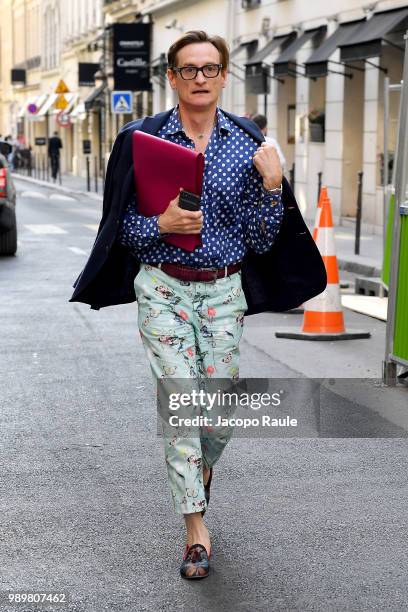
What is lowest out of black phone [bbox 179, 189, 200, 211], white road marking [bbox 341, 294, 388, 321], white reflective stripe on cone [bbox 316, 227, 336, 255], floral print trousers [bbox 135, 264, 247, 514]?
white road marking [bbox 341, 294, 388, 321]

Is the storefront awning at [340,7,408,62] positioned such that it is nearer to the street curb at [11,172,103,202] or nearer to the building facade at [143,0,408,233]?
the building facade at [143,0,408,233]

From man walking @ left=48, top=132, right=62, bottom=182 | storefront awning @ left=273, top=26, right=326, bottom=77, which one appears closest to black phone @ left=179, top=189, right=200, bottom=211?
storefront awning @ left=273, top=26, right=326, bottom=77

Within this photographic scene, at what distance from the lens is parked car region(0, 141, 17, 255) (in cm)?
1744

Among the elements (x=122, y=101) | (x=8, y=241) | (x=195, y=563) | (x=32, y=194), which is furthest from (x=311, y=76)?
(x=195, y=563)

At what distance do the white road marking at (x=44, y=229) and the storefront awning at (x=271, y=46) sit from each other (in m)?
6.61

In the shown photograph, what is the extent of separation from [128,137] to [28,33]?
80.2 metres

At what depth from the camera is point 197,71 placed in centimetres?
474

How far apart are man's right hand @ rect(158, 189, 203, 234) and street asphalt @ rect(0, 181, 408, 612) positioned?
1.15m

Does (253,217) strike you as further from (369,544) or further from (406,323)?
(406,323)

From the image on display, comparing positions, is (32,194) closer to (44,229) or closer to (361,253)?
(44,229)

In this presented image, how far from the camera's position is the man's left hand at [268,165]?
15.4 feet

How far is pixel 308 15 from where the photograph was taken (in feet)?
87.8

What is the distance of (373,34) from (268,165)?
56.2ft

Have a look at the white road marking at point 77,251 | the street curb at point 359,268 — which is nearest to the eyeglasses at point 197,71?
the street curb at point 359,268
